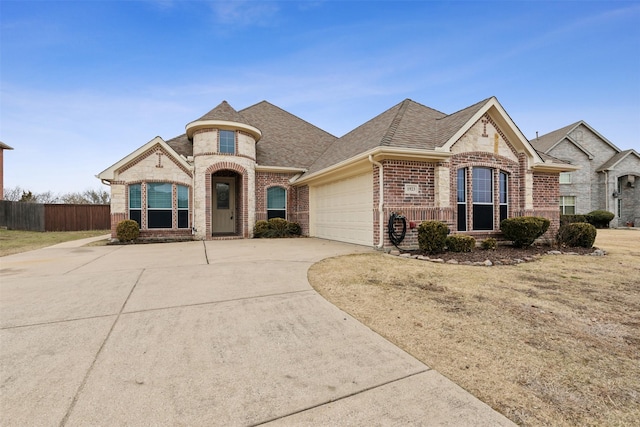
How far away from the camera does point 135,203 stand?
12961 millimetres

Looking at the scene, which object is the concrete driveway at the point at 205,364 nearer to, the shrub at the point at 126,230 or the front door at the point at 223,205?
the shrub at the point at 126,230

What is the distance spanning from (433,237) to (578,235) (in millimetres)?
5858

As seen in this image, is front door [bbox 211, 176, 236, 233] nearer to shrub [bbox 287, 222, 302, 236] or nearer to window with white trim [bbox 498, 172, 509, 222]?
shrub [bbox 287, 222, 302, 236]

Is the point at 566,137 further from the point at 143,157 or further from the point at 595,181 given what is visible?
the point at 143,157

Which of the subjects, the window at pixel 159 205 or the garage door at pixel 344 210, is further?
the window at pixel 159 205

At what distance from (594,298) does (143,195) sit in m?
15.3

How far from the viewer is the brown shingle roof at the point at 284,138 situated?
618 inches

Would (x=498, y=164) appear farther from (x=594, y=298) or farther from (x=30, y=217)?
(x=30, y=217)

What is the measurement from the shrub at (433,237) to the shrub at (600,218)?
21733 millimetres

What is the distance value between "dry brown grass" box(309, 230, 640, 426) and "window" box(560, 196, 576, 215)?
2092 cm

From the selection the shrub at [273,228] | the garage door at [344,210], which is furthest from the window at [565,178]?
the shrub at [273,228]

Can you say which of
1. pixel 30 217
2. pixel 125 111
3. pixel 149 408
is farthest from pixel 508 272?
pixel 30 217

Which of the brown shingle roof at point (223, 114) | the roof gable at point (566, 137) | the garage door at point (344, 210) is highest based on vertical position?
the roof gable at point (566, 137)

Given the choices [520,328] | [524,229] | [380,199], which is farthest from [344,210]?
[520,328]
